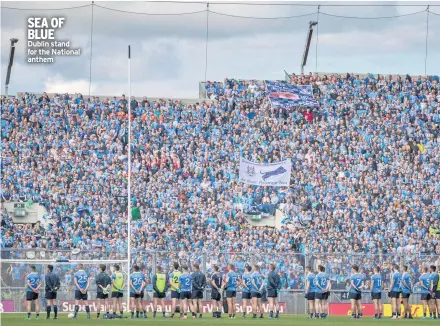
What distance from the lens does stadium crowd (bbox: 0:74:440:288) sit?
5131cm

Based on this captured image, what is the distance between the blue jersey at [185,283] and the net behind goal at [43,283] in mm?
4721

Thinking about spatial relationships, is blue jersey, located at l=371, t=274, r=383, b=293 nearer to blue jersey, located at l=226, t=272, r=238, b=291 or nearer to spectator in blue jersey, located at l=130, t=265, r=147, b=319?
blue jersey, located at l=226, t=272, r=238, b=291

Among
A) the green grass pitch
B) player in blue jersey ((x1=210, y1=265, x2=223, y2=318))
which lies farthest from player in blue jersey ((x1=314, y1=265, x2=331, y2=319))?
player in blue jersey ((x1=210, y1=265, x2=223, y2=318))

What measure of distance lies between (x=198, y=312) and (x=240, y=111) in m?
23.1

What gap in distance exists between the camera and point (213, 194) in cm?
5456

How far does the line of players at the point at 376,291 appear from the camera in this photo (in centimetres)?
3884

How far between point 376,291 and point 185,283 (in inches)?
266

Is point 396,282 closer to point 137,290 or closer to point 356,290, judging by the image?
point 356,290

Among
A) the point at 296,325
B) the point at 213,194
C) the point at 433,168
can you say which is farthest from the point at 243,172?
the point at 296,325

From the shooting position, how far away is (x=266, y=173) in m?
55.9

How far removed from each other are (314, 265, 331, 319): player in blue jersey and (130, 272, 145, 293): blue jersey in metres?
6.03

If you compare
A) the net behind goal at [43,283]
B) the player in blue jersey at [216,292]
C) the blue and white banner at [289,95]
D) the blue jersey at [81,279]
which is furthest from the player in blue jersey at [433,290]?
the blue and white banner at [289,95]

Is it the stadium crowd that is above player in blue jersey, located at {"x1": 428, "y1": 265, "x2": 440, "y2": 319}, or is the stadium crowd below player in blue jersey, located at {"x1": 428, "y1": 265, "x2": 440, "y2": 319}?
above

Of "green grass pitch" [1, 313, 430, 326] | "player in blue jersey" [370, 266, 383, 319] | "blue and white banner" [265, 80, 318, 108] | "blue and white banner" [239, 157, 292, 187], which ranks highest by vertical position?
"blue and white banner" [265, 80, 318, 108]
